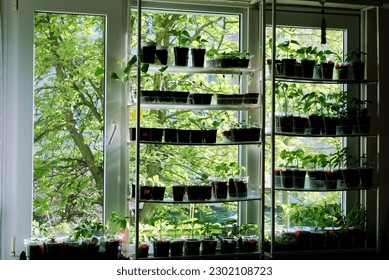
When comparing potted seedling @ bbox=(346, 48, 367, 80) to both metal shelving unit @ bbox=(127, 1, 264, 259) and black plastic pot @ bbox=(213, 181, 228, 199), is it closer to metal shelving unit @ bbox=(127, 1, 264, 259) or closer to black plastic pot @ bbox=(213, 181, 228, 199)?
metal shelving unit @ bbox=(127, 1, 264, 259)

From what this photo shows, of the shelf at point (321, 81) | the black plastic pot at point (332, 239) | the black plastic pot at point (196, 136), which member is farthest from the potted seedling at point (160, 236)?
the shelf at point (321, 81)

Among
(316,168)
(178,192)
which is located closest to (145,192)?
(178,192)

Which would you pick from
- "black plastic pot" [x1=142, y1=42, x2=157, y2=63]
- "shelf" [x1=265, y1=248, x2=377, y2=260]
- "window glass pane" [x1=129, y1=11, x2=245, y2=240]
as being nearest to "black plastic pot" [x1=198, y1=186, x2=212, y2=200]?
"window glass pane" [x1=129, y1=11, x2=245, y2=240]

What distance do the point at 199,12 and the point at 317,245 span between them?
6.16 feet

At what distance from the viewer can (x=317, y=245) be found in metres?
4.42

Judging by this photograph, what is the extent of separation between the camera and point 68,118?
4293 millimetres

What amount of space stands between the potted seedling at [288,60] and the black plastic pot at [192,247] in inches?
51.8

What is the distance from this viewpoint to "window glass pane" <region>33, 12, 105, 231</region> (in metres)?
4.24

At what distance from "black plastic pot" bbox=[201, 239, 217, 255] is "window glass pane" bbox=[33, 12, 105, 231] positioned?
75cm

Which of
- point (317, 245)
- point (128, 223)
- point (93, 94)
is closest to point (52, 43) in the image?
point (93, 94)

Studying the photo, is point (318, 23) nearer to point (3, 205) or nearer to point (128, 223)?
point (128, 223)

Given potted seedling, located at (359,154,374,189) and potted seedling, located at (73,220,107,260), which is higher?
potted seedling, located at (359,154,374,189)

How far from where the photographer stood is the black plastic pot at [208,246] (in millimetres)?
4215

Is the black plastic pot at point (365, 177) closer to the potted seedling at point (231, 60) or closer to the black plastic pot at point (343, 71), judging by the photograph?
the black plastic pot at point (343, 71)
